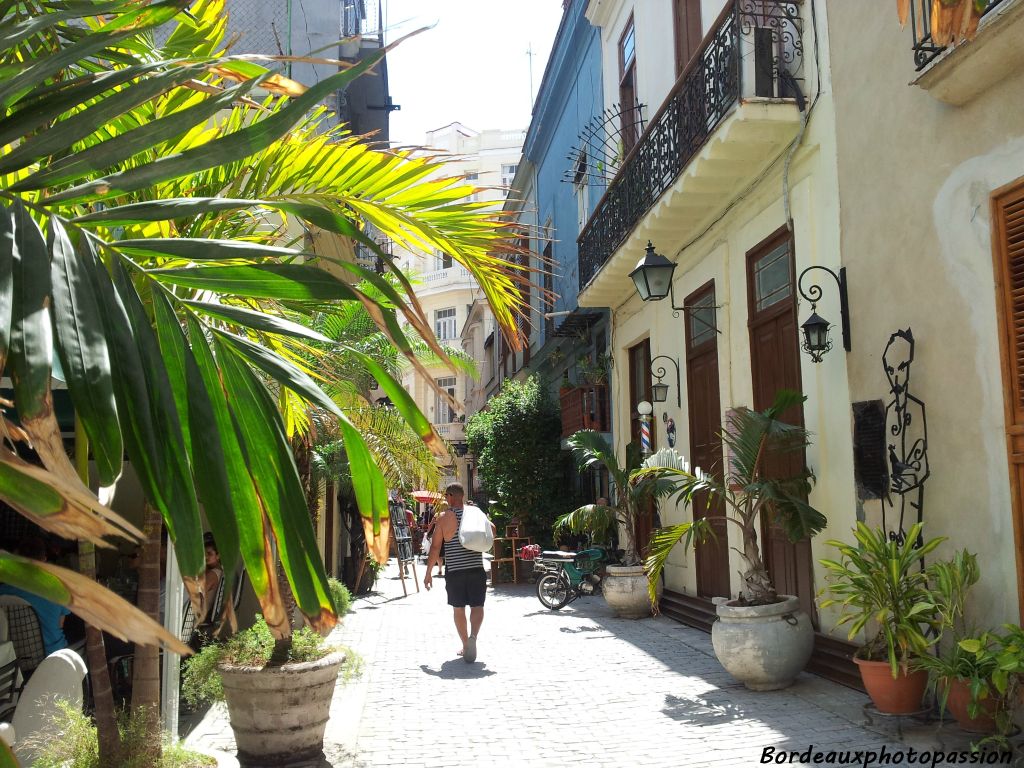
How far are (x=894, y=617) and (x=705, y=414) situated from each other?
5.35 metres

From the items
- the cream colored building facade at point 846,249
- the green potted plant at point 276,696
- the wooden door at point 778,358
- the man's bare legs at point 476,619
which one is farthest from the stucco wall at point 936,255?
the green potted plant at point 276,696

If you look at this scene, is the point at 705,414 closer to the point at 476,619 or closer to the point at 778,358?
the point at 778,358

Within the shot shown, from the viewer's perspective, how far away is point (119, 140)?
5.81ft

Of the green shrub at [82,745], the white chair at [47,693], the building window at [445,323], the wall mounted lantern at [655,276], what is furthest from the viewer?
the building window at [445,323]

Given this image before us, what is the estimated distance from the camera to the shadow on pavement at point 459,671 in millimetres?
8078

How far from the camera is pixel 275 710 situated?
5.26 meters

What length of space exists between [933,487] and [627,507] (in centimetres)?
602

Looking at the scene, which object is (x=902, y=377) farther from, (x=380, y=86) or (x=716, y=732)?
(x=380, y=86)

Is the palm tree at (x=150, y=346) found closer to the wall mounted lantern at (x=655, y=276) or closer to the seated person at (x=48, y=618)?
the seated person at (x=48, y=618)

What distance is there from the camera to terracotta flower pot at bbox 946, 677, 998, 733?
5000 millimetres

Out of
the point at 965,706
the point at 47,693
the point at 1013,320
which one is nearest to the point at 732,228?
the point at 1013,320

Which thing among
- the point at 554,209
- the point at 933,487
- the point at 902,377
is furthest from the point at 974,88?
the point at 554,209

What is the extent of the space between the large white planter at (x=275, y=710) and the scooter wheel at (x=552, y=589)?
739 cm

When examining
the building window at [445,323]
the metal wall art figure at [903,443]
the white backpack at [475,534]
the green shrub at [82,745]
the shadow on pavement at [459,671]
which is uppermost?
the building window at [445,323]
